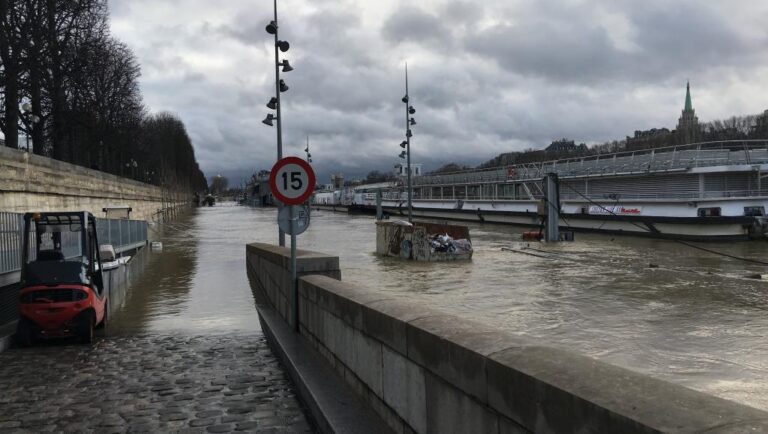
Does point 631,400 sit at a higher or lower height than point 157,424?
higher

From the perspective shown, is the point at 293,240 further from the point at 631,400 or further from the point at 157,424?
the point at 631,400

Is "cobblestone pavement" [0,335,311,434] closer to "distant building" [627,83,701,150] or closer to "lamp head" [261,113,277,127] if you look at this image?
"lamp head" [261,113,277,127]

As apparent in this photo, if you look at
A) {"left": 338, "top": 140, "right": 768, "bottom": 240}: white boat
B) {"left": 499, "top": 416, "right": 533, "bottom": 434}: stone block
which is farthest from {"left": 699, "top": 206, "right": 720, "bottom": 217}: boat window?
{"left": 499, "top": 416, "right": 533, "bottom": 434}: stone block

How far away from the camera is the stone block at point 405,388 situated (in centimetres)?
419

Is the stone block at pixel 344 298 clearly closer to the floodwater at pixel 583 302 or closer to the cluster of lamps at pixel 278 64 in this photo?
the floodwater at pixel 583 302

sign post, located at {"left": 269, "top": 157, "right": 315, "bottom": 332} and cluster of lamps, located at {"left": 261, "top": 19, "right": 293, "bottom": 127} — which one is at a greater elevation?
cluster of lamps, located at {"left": 261, "top": 19, "right": 293, "bottom": 127}

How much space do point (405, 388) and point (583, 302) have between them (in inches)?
456

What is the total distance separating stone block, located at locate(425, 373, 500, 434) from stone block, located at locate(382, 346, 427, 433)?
0.41ft

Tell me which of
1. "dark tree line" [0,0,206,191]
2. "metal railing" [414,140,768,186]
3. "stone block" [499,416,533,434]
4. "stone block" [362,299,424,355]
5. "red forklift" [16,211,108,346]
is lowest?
"red forklift" [16,211,108,346]

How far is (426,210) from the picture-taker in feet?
287

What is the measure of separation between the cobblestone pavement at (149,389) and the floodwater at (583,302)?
7.02 feet

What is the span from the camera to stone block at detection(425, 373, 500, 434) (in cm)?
326

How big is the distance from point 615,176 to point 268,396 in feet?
155

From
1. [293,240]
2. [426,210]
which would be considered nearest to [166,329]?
[293,240]
